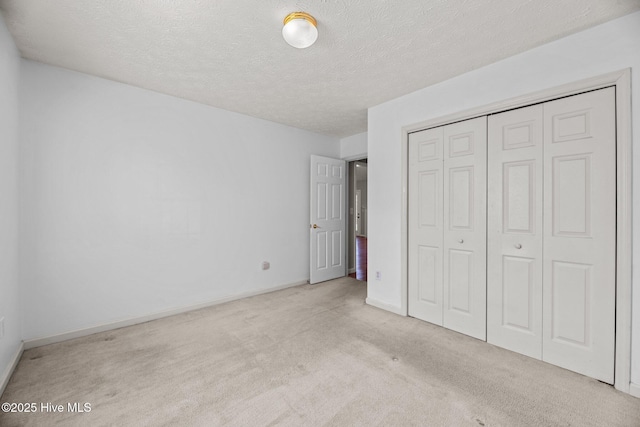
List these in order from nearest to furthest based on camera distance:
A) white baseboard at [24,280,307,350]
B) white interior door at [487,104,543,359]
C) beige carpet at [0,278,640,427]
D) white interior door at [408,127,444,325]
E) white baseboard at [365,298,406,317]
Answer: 1. beige carpet at [0,278,640,427]
2. white interior door at [487,104,543,359]
3. white baseboard at [24,280,307,350]
4. white interior door at [408,127,444,325]
5. white baseboard at [365,298,406,317]

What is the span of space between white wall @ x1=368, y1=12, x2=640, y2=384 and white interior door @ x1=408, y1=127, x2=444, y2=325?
0.17 meters

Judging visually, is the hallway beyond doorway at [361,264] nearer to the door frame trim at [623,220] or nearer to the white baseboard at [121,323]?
the white baseboard at [121,323]

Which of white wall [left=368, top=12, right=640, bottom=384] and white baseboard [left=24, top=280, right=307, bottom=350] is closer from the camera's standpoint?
white wall [left=368, top=12, right=640, bottom=384]

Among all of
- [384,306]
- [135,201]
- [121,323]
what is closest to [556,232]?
[384,306]

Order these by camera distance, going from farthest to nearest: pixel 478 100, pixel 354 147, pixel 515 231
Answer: pixel 354 147 < pixel 478 100 < pixel 515 231

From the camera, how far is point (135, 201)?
114 inches

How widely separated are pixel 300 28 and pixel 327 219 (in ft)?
10.4

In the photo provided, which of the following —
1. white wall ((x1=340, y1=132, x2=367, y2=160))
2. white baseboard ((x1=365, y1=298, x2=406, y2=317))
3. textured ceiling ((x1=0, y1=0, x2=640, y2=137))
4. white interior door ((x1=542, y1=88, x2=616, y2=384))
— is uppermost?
textured ceiling ((x1=0, y1=0, x2=640, y2=137))

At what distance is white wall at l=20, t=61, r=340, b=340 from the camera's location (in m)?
2.42

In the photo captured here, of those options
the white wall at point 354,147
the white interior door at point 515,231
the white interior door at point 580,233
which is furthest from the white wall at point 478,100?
the white wall at point 354,147

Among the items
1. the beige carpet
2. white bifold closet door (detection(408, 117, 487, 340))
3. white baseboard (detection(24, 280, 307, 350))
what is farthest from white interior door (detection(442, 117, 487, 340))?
white baseboard (detection(24, 280, 307, 350))

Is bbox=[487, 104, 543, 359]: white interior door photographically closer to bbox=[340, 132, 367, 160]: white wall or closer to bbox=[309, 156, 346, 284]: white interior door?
bbox=[340, 132, 367, 160]: white wall

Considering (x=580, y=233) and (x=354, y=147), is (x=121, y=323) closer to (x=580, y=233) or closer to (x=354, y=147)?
(x=354, y=147)

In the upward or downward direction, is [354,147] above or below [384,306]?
above
